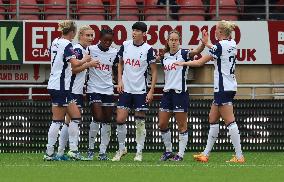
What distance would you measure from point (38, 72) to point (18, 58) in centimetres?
79

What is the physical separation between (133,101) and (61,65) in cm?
120

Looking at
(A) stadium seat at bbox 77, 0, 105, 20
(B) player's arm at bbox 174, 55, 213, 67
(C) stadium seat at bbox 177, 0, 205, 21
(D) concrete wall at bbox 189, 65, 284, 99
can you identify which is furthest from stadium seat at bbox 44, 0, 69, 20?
(B) player's arm at bbox 174, 55, 213, 67

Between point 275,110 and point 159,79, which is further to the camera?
point 159,79

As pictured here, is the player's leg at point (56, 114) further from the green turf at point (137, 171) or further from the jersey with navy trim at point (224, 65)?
the jersey with navy trim at point (224, 65)

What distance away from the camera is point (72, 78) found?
51.3ft

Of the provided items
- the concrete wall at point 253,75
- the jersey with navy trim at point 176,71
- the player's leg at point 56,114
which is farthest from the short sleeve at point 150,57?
the concrete wall at point 253,75

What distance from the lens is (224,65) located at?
15219 millimetres

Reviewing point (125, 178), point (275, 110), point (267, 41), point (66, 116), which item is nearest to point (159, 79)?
point (267, 41)

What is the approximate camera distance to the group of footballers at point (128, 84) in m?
15.2

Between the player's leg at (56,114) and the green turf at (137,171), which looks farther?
the player's leg at (56,114)

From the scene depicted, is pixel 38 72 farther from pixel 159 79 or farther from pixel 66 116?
pixel 66 116

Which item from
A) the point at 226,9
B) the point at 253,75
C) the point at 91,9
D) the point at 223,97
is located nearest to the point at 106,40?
the point at 223,97

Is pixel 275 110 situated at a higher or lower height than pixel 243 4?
lower

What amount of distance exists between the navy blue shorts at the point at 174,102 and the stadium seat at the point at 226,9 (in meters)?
8.95
